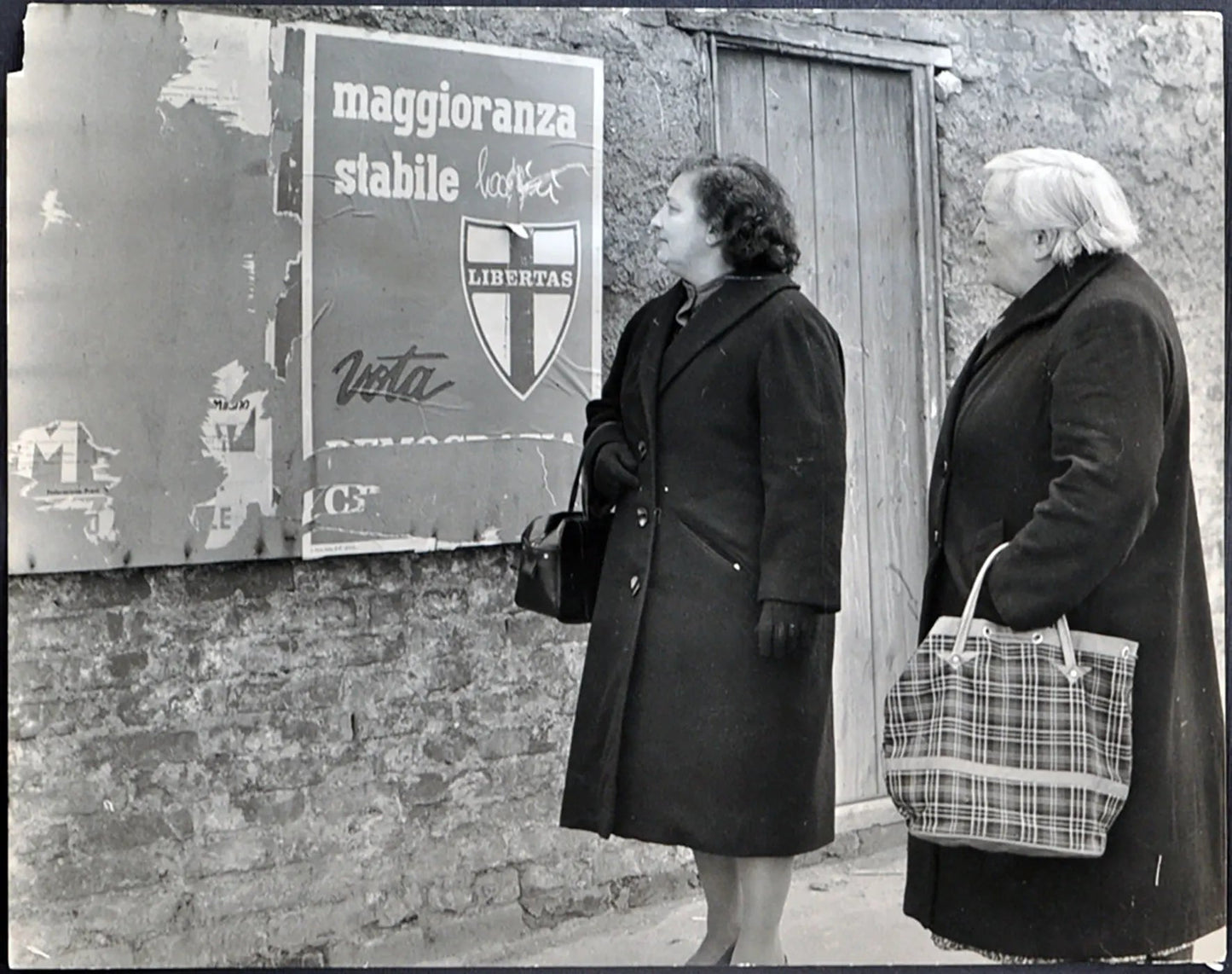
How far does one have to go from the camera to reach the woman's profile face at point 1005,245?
3.44m

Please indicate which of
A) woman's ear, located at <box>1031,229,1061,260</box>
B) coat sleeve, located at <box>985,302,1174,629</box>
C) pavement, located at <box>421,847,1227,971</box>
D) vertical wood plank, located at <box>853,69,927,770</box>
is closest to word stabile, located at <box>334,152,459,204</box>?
vertical wood plank, located at <box>853,69,927,770</box>

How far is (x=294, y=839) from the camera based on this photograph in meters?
3.90

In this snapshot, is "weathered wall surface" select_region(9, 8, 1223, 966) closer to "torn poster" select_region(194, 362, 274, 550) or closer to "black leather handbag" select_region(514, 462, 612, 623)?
"torn poster" select_region(194, 362, 274, 550)

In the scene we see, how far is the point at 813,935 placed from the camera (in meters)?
3.90

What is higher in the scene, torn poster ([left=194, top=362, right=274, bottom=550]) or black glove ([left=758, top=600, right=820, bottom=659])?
torn poster ([left=194, top=362, right=274, bottom=550])

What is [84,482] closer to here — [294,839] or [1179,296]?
[294,839]

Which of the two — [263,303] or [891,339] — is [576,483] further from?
[891,339]

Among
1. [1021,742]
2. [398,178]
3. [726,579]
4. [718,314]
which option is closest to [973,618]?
[1021,742]

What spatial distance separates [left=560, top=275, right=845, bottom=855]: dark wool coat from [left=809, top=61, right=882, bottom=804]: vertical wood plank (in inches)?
16.5

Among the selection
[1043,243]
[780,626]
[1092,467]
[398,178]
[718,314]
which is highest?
[398,178]

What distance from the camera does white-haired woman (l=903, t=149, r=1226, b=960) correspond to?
331 centimetres

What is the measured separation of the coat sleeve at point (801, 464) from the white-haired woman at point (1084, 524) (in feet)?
0.73

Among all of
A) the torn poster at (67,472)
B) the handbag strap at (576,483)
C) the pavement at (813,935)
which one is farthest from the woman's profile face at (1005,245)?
the torn poster at (67,472)

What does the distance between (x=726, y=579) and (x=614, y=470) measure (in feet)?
1.15
